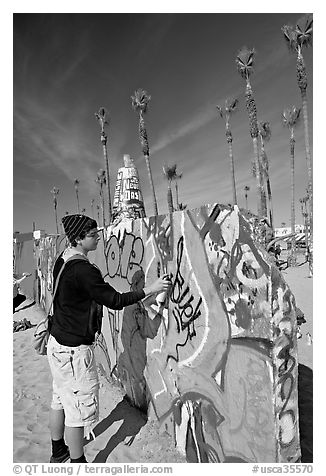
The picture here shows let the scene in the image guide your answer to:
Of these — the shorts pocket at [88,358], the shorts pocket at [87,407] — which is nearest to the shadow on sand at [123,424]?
the shorts pocket at [87,407]

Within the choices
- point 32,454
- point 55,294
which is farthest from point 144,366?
point 55,294

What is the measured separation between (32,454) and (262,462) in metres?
2.08

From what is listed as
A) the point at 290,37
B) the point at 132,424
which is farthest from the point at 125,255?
the point at 290,37

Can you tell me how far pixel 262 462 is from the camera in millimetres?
2078

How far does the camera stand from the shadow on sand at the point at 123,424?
9.87ft

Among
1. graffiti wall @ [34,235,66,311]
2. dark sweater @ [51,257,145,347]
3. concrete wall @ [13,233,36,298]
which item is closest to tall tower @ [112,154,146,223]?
graffiti wall @ [34,235,66,311]

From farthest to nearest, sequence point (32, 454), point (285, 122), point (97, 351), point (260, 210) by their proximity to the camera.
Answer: point (285, 122)
point (260, 210)
point (97, 351)
point (32, 454)

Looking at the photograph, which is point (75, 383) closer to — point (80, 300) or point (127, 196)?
point (80, 300)

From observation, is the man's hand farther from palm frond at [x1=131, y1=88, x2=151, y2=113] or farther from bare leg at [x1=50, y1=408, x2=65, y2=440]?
palm frond at [x1=131, y1=88, x2=151, y2=113]

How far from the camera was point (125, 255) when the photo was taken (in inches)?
158

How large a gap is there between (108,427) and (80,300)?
188cm

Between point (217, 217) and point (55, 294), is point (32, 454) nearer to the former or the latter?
point (55, 294)

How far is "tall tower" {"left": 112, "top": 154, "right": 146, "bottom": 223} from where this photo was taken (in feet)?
21.4

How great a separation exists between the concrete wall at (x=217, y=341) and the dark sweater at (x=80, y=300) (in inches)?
23.2
